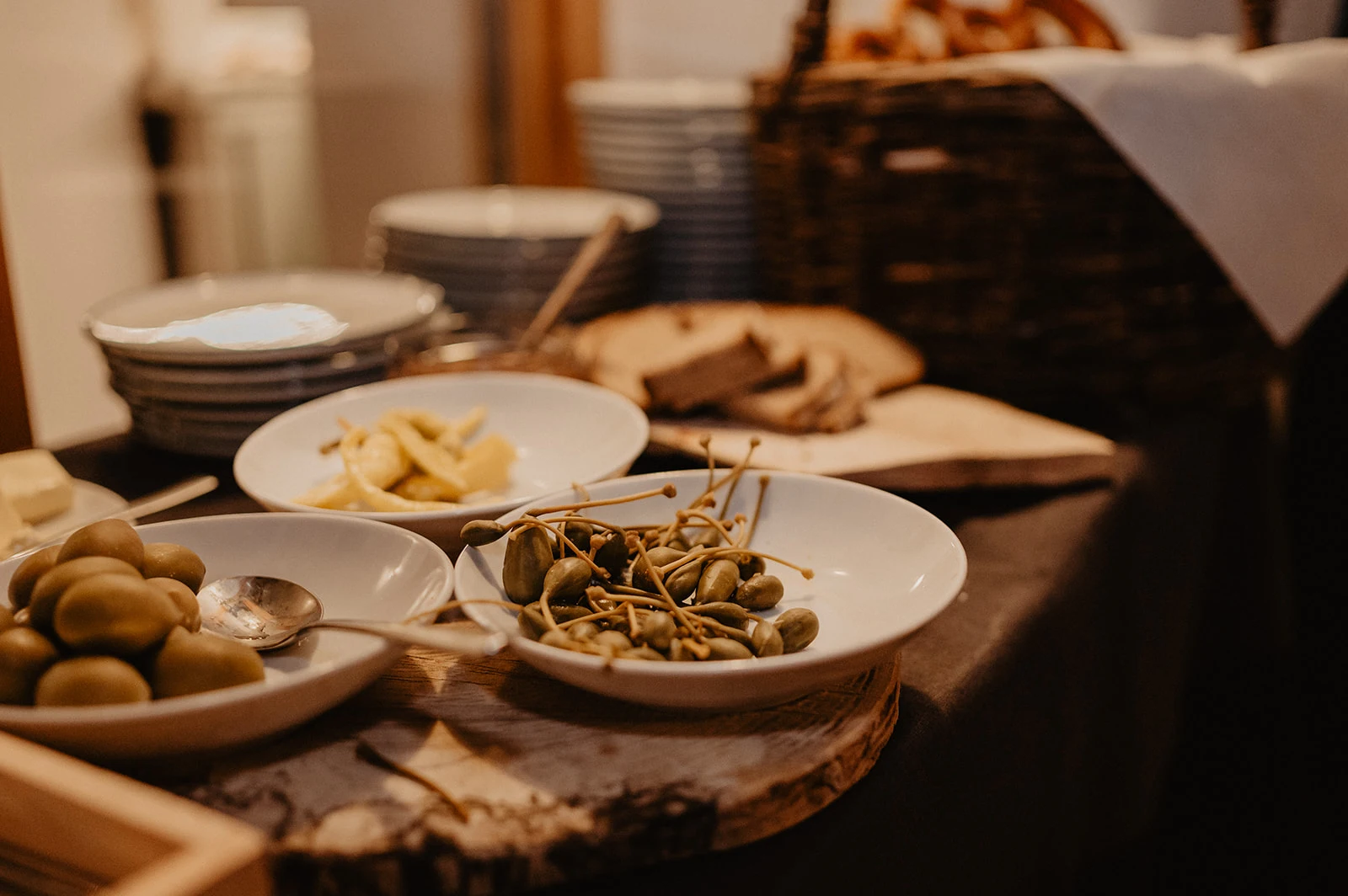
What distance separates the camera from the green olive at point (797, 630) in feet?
1.83

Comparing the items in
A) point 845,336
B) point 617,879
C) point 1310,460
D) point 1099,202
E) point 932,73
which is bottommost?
point 1310,460

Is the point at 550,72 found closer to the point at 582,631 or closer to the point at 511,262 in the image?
the point at 511,262

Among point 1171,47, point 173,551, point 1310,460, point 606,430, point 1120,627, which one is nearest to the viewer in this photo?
point 173,551

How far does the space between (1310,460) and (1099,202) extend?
0.96 metres

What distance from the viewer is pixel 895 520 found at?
666 mm

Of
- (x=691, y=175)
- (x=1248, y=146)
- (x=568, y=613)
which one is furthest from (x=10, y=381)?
(x=1248, y=146)

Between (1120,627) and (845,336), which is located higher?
(845,336)

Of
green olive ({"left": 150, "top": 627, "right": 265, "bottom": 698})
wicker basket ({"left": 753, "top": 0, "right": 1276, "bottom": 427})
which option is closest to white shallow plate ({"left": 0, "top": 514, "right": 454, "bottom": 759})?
green olive ({"left": 150, "top": 627, "right": 265, "bottom": 698})

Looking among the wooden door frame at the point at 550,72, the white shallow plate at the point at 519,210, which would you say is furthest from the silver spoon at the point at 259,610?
the wooden door frame at the point at 550,72

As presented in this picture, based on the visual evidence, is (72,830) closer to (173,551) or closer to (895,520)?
(173,551)

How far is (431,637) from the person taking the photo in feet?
1.58

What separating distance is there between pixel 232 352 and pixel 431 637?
0.52 m

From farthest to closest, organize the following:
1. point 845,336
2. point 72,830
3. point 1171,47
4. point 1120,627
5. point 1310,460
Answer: point 1310,460 → point 1171,47 → point 845,336 → point 1120,627 → point 72,830

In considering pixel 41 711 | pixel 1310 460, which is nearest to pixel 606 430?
pixel 41 711
